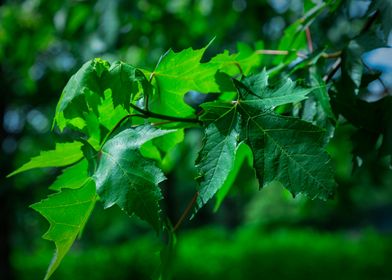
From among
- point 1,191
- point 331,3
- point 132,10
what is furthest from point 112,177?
point 1,191

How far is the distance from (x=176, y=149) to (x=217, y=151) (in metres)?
2.64

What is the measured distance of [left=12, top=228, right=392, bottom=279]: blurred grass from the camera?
796 centimetres

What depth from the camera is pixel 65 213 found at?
90 centimetres

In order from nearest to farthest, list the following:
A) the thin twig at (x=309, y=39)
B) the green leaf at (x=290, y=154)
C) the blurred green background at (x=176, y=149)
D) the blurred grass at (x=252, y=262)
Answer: the green leaf at (x=290, y=154)
the thin twig at (x=309, y=39)
the blurred green background at (x=176, y=149)
the blurred grass at (x=252, y=262)

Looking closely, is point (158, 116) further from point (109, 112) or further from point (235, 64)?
point (235, 64)

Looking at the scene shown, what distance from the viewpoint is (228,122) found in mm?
893

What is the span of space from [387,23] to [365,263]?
754cm

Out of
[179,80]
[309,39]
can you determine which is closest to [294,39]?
[309,39]

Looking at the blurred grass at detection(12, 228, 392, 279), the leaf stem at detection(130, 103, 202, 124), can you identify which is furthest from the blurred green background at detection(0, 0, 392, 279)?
the leaf stem at detection(130, 103, 202, 124)

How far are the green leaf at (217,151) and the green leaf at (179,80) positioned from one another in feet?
0.46

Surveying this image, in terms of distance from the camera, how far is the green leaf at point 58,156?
3.34 ft

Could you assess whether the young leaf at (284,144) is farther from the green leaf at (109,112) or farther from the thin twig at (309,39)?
the thin twig at (309,39)

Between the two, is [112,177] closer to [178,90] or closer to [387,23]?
[178,90]

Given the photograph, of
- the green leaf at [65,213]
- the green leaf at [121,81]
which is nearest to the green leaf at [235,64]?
the green leaf at [121,81]
